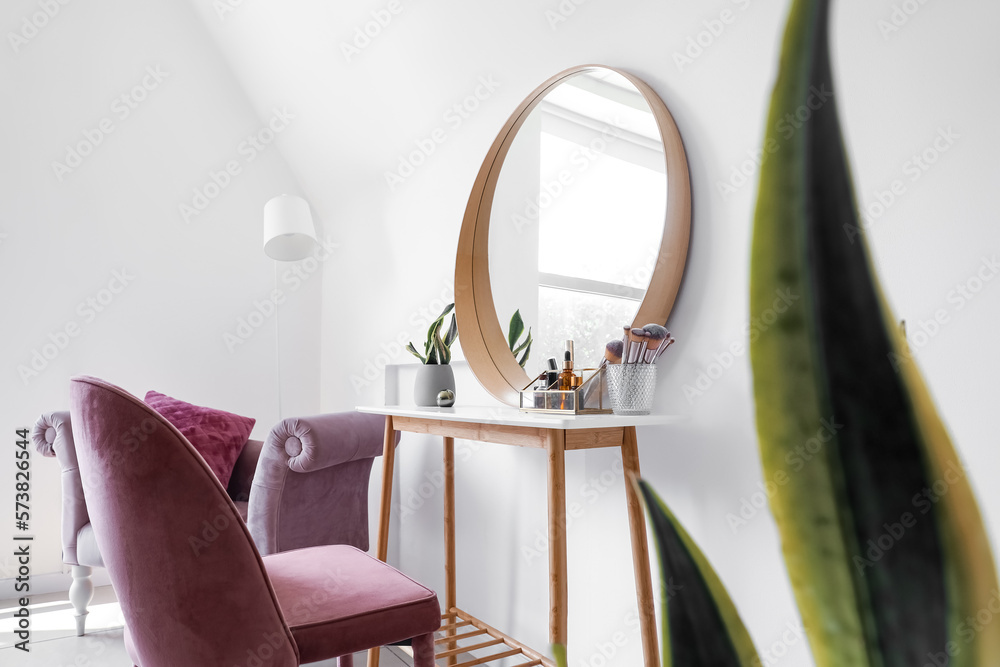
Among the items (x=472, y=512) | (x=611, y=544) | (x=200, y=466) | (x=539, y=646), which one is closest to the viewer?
(x=200, y=466)

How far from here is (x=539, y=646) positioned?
6.02 ft

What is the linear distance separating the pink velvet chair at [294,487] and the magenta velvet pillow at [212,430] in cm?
18

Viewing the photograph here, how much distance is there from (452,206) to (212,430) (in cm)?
124

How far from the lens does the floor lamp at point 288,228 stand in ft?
9.20

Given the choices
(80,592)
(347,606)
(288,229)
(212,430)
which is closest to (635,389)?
(347,606)

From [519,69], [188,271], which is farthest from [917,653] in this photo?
[188,271]

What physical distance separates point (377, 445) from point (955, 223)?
178cm

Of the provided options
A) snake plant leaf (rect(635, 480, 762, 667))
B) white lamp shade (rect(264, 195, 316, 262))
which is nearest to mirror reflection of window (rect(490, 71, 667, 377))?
white lamp shade (rect(264, 195, 316, 262))

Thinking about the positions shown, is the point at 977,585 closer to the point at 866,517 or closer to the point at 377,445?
the point at 866,517

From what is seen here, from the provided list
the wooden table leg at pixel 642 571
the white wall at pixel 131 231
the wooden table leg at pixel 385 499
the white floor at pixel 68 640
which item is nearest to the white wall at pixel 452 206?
the white wall at pixel 131 231

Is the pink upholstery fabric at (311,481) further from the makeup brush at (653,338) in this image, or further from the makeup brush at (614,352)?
the makeup brush at (653,338)

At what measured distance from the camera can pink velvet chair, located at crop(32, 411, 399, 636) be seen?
2014 mm

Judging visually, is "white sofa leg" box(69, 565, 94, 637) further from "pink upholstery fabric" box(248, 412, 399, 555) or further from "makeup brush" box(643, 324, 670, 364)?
"makeup brush" box(643, 324, 670, 364)

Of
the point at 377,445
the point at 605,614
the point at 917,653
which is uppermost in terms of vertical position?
the point at 917,653
